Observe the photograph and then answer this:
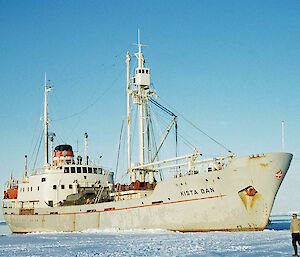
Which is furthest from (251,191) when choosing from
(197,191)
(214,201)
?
(197,191)

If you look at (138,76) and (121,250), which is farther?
(138,76)

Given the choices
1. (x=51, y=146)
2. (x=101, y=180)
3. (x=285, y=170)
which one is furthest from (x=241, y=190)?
(x=51, y=146)

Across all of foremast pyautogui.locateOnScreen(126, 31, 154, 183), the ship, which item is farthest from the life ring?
foremast pyautogui.locateOnScreen(126, 31, 154, 183)

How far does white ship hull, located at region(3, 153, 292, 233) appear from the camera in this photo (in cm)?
2694

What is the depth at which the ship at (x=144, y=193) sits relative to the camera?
27.2 m

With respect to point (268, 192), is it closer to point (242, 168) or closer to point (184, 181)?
point (242, 168)

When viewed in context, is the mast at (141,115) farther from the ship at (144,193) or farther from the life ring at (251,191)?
the life ring at (251,191)

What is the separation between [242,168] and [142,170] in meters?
11.8

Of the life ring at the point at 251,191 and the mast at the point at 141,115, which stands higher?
the mast at the point at 141,115

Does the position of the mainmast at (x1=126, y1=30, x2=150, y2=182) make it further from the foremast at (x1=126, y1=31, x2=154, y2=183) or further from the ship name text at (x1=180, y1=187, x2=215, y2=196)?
the ship name text at (x1=180, y1=187, x2=215, y2=196)

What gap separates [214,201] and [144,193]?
23.5 feet

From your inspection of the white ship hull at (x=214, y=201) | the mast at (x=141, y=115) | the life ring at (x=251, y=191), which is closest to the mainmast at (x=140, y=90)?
the mast at (x=141, y=115)

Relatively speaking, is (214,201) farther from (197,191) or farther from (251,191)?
(251,191)

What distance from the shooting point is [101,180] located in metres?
43.0
